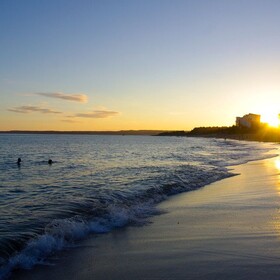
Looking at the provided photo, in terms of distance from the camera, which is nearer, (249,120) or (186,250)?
(186,250)

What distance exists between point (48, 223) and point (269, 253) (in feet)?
18.9

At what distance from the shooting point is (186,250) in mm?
7258

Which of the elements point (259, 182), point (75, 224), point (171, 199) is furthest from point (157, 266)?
point (259, 182)

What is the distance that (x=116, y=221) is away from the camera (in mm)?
10211

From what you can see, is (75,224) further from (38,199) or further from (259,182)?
(259,182)

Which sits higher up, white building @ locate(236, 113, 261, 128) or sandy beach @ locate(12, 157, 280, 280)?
white building @ locate(236, 113, 261, 128)

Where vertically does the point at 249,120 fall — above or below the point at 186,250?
above

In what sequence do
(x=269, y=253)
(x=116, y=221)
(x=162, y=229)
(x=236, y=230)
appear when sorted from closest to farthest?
(x=269, y=253) < (x=236, y=230) < (x=162, y=229) < (x=116, y=221)

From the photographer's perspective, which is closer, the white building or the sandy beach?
the sandy beach

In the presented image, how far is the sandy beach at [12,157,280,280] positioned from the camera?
609 centimetres

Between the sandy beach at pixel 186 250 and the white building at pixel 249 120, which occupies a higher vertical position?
the white building at pixel 249 120

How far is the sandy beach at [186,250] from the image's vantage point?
6094 millimetres

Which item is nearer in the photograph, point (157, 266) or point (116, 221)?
point (157, 266)

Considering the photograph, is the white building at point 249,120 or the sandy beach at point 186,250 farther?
the white building at point 249,120
